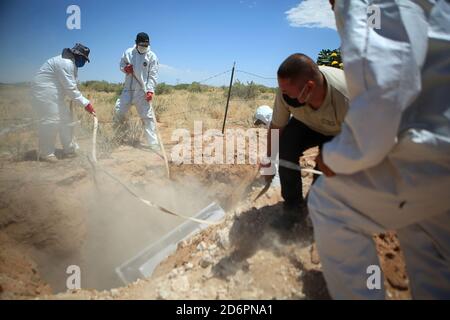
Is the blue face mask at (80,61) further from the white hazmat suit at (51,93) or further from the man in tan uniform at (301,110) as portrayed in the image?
the man in tan uniform at (301,110)

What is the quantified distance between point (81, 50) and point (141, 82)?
3.96 feet

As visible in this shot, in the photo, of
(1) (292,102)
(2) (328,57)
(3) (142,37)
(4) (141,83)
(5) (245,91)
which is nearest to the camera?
(1) (292,102)

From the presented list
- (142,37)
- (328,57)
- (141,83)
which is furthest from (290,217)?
(328,57)

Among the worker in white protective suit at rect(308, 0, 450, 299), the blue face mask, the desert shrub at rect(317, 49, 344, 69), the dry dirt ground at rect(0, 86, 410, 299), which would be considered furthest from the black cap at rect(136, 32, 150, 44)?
the worker in white protective suit at rect(308, 0, 450, 299)

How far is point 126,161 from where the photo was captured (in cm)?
501

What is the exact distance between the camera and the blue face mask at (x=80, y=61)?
520 cm

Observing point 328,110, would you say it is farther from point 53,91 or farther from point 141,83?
point 53,91

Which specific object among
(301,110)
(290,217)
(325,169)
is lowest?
(290,217)

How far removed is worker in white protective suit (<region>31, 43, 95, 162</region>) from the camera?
509cm

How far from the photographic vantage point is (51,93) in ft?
16.9

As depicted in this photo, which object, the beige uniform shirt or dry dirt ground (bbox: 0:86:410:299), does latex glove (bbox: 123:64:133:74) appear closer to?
dry dirt ground (bbox: 0:86:410:299)

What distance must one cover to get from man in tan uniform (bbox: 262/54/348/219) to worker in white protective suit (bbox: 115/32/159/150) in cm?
370

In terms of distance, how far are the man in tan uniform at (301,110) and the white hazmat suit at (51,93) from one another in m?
3.76
